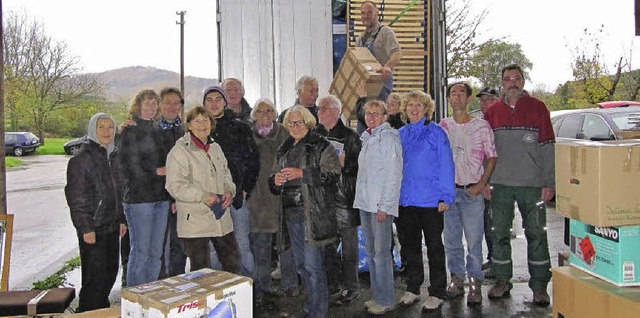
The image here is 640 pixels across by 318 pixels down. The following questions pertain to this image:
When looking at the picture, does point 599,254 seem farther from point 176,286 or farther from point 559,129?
point 559,129

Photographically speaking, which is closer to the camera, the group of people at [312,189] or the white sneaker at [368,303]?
the group of people at [312,189]

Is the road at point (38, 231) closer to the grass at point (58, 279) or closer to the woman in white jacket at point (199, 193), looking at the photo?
the grass at point (58, 279)

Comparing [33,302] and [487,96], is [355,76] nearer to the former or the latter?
[487,96]

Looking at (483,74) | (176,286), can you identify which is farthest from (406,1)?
(483,74)

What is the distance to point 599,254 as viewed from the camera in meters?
3.22

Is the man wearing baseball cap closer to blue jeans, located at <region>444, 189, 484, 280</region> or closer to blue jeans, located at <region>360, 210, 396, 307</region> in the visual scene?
blue jeans, located at <region>444, 189, 484, 280</region>

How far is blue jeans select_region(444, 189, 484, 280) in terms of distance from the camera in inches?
176

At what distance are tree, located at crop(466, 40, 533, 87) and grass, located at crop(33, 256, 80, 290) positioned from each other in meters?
17.7

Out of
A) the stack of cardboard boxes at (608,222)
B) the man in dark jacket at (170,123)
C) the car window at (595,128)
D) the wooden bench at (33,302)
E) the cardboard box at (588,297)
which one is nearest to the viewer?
the cardboard box at (588,297)

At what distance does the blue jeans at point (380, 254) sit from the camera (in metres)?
4.10

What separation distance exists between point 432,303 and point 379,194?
1.06 meters

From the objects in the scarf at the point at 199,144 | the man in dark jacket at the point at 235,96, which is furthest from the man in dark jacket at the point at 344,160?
the scarf at the point at 199,144

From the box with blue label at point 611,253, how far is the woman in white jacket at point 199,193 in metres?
2.42

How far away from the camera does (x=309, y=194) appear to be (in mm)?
3797
